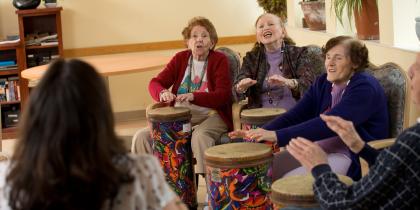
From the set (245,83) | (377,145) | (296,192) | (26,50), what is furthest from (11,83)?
(296,192)

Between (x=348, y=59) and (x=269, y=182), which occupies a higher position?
(x=348, y=59)

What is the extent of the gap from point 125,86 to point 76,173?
590 centimetres

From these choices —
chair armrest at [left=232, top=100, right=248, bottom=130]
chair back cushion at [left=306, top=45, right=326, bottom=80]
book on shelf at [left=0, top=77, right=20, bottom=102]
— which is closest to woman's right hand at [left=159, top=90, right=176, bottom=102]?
chair armrest at [left=232, top=100, right=248, bottom=130]

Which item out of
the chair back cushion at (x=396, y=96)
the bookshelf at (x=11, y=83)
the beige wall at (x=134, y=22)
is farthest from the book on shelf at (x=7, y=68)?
the chair back cushion at (x=396, y=96)

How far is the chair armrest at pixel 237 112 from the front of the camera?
4277 millimetres

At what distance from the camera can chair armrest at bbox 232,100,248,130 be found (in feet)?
14.0

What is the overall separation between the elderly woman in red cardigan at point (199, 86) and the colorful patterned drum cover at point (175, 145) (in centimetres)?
6

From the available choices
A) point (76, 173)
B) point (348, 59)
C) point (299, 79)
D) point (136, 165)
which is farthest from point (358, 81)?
point (76, 173)

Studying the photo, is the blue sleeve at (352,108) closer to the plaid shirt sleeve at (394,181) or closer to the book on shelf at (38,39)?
the plaid shirt sleeve at (394,181)

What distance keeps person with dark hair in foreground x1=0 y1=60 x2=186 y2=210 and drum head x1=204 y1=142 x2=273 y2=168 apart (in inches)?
58.8

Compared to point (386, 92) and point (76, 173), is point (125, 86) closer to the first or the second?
point (386, 92)

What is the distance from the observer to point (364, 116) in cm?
317

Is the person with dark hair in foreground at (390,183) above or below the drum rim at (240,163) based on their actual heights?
above

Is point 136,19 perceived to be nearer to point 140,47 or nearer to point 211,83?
point 140,47
